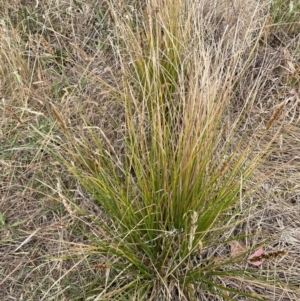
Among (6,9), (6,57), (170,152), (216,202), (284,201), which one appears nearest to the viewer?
(216,202)

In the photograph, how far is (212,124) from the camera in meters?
1.31

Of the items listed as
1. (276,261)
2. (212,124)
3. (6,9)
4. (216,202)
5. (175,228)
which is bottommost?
(276,261)

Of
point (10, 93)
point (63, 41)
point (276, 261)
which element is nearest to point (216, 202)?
point (276, 261)

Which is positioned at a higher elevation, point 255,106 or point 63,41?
point 63,41

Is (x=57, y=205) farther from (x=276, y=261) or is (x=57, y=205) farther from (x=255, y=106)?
(x=255, y=106)

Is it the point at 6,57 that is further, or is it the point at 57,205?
the point at 6,57

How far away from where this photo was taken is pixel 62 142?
1.67 m

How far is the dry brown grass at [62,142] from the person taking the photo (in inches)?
55.9

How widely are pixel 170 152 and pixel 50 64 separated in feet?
2.87

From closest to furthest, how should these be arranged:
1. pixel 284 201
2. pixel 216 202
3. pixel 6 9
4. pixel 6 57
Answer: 1. pixel 216 202
2. pixel 284 201
3. pixel 6 57
4. pixel 6 9

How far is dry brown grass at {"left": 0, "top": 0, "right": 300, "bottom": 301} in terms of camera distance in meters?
1.42

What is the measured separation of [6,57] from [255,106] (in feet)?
3.14

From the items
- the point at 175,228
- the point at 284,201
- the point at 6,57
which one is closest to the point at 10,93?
the point at 6,57

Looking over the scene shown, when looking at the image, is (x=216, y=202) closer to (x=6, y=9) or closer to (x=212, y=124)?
(x=212, y=124)
